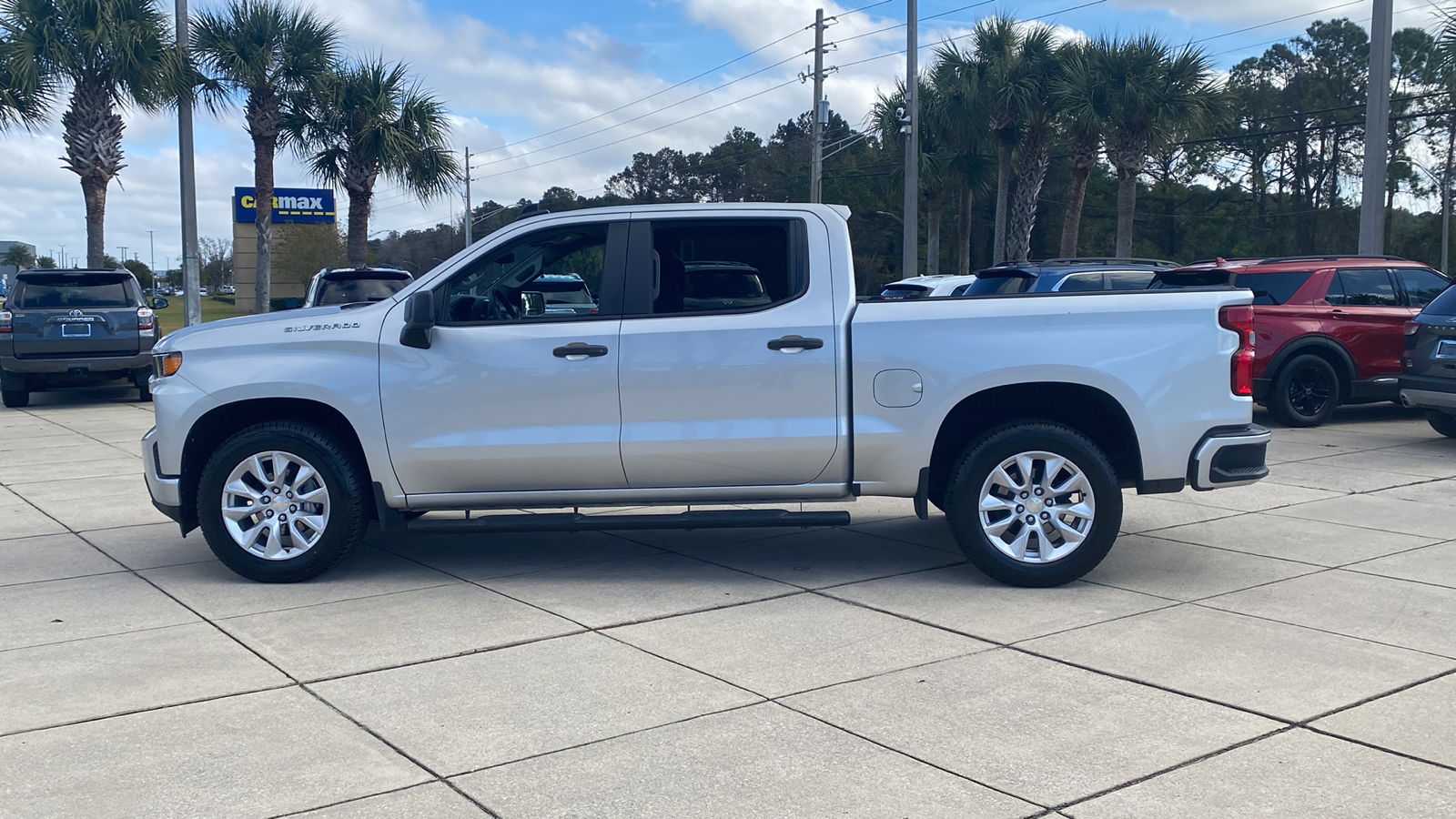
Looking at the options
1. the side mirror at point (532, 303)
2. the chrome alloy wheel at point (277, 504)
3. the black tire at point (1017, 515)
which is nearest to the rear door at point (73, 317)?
the chrome alloy wheel at point (277, 504)

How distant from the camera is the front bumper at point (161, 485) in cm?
642

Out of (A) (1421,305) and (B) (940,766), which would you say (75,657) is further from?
(A) (1421,305)

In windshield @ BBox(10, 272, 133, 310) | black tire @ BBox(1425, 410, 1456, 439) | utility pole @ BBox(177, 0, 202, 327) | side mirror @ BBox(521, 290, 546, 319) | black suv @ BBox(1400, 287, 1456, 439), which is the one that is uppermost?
utility pole @ BBox(177, 0, 202, 327)

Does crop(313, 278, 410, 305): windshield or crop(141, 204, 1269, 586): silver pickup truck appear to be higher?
crop(313, 278, 410, 305): windshield

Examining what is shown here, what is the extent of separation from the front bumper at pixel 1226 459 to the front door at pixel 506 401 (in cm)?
287

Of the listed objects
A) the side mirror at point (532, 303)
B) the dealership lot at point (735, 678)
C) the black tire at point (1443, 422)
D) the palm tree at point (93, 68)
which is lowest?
the dealership lot at point (735, 678)

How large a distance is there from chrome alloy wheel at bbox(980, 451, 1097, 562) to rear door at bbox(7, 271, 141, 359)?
13.3 metres

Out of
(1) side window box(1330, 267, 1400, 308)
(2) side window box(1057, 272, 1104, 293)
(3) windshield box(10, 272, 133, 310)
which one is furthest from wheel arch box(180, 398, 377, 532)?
(3) windshield box(10, 272, 133, 310)

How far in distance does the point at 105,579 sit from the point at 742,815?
454 cm

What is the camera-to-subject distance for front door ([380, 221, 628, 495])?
623 cm

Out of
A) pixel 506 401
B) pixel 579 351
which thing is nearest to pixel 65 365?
pixel 506 401

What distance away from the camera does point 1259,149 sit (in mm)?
65062

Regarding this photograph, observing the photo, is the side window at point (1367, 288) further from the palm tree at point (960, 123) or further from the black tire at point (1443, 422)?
the palm tree at point (960, 123)

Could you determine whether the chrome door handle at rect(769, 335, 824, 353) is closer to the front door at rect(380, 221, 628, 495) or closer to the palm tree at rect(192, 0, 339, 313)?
the front door at rect(380, 221, 628, 495)
